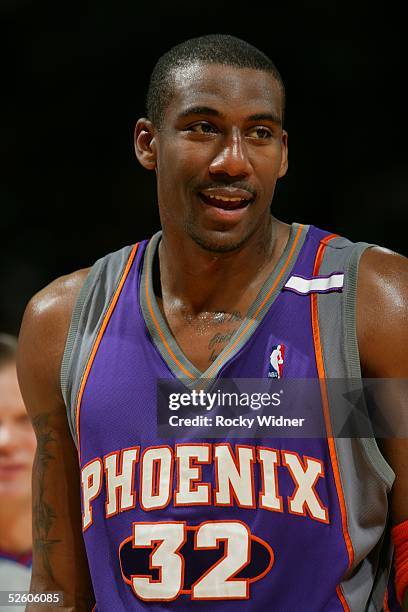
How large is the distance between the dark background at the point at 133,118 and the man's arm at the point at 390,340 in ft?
2.77

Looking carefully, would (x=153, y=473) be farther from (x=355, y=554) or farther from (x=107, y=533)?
(x=355, y=554)

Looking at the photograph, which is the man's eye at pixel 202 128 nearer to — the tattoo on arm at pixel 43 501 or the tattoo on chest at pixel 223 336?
the tattoo on chest at pixel 223 336

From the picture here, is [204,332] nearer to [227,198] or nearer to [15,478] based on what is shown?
[227,198]

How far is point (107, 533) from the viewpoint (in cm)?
149

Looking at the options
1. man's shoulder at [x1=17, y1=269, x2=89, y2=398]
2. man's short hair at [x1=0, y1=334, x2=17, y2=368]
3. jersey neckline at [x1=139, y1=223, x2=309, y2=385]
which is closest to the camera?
jersey neckline at [x1=139, y1=223, x2=309, y2=385]

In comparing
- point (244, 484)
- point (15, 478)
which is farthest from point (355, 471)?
point (15, 478)

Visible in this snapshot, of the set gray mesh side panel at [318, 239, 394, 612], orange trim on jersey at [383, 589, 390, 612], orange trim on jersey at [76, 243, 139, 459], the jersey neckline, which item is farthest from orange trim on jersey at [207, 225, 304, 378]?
orange trim on jersey at [383, 589, 390, 612]

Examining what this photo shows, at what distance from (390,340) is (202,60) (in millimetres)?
559

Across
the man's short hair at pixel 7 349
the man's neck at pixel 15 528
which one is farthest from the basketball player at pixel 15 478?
the man's short hair at pixel 7 349

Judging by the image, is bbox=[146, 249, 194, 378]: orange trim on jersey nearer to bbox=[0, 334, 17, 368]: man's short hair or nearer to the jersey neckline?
the jersey neckline

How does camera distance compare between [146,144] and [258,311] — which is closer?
[258,311]

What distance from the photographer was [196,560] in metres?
1.41

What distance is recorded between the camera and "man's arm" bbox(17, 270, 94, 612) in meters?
1.63

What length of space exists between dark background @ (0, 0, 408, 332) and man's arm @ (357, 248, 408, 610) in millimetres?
844
